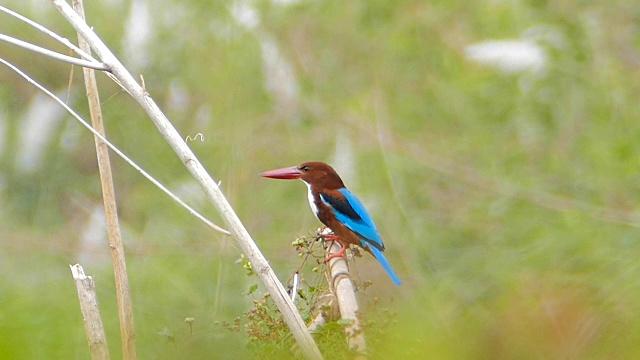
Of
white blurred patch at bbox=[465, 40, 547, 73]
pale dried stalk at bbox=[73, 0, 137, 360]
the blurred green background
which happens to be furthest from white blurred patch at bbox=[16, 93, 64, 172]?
pale dried stalk at bbox=[73, 0, 137, 360]

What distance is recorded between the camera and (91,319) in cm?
107

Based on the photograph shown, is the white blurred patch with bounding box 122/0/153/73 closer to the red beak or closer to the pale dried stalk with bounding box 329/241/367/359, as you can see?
the red beak

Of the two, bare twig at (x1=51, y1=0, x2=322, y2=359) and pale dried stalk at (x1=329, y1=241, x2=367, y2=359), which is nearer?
pale dried stalk at (x1=329, y1=241, x2=367, y2=359)

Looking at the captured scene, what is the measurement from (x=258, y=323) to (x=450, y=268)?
6.99 ft

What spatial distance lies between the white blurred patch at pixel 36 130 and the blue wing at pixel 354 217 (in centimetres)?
192

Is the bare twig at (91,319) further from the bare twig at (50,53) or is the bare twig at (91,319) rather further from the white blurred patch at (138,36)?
the white blurred patch at (138,36)

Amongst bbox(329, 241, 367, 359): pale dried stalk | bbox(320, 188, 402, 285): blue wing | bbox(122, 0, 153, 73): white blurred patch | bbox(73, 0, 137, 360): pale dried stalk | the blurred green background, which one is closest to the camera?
bbox(329, 241, 367, 359): pale dried stalk

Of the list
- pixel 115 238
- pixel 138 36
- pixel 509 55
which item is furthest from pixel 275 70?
pixel 115 238

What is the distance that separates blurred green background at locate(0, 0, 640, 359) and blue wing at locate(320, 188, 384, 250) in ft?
0.54

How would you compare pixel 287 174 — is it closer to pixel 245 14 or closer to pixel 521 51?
pixel 521 51

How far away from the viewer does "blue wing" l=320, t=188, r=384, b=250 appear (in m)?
2.32

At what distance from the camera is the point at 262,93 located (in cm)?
361

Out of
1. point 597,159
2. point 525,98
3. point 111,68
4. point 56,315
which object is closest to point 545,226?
point 597,159

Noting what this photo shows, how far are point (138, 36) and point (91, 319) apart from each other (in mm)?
2999
